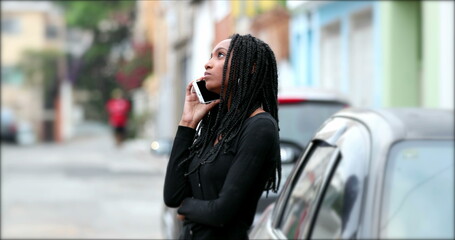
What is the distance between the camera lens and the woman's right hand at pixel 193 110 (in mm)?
3729

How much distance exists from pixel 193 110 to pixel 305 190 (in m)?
0.84

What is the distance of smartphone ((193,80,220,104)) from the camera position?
3.71 m

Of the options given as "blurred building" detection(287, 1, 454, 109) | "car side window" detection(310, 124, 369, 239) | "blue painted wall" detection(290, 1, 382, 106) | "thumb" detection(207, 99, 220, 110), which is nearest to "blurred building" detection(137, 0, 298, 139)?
"blue painted wall" detection(290, 1, 382, 106)

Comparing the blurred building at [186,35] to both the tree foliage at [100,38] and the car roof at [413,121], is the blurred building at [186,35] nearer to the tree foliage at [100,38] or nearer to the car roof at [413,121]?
the tree foliage at [100,38]

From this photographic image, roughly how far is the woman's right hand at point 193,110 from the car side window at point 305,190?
0.55 m

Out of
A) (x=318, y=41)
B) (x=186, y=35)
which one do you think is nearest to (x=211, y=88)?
(x=318, y=41)

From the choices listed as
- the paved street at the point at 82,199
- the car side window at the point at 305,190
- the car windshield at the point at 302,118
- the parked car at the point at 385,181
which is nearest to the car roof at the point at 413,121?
the parked car at the point at 385,181

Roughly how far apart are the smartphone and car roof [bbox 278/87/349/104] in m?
5.40

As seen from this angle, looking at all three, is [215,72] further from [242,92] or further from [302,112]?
[302,112]

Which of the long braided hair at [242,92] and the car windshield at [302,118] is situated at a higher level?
the long braided hair at [242,92]

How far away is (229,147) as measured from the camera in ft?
11.8

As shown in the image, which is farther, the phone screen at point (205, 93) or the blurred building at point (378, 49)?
the blurred building at point (378, 49)

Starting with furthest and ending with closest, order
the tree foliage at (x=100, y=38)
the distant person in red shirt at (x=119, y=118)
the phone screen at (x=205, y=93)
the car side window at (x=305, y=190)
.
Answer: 1. the tree foliage at (x=100, y=38)
2. the distant person in red shirt at (x=119, y=118)
3. the car side window at (x=305, y=190)
4. the phone screen at (x=205, y=93)

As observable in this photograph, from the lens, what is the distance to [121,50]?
6500 cm
